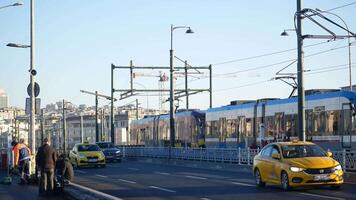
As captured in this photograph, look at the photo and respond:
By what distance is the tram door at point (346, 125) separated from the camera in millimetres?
30500

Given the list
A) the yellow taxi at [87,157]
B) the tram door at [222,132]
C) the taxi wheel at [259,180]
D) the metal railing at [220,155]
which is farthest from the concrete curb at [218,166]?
the yellow taxi at [87,157]

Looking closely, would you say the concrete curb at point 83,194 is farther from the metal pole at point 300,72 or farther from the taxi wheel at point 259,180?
the metal pole at point 300,72

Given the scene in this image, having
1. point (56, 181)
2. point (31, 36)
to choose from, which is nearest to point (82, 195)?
point (56, 181)

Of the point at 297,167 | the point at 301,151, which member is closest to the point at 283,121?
the point at 301,151

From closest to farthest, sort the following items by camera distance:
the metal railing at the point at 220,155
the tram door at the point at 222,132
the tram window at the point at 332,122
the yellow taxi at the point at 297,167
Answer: the yellow taxi at the point at 297,167 → the metal railing at the point at 220,155 → the tram window at the point at 332,122 → the tram door at the point at 222,132

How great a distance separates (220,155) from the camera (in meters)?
37.7

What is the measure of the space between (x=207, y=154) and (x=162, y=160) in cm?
878

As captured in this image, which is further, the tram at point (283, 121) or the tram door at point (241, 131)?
the tram door at point (241, 131)

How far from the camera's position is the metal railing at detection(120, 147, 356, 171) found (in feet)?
82.9

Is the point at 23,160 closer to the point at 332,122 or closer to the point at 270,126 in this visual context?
the point at 332,122

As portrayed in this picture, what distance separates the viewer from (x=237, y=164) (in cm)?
3491

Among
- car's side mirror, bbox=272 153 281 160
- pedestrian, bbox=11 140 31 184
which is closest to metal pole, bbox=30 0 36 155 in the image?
pedestrian, bbox=11 140 31 184

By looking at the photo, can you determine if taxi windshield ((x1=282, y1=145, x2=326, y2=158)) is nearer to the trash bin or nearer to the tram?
the tram

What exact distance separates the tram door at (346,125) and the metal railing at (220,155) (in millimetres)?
4293
